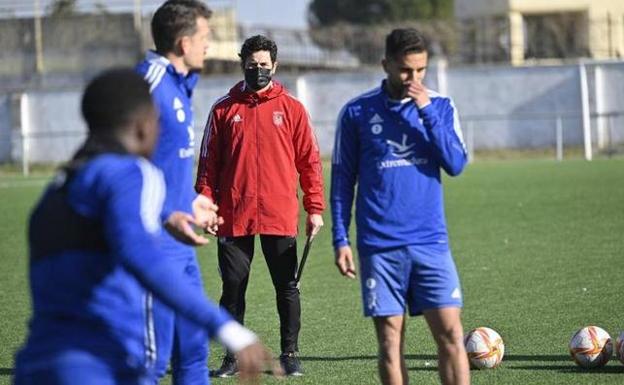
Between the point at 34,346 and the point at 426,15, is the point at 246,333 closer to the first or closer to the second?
the point at 34,346

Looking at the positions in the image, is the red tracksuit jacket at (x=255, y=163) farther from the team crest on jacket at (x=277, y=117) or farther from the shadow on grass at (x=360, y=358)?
the shadow on grass at (x=360, y=358)

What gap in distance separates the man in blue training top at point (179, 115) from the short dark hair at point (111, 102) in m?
1.64

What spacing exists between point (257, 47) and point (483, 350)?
2504 mm

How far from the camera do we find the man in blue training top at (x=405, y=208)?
6547 mm

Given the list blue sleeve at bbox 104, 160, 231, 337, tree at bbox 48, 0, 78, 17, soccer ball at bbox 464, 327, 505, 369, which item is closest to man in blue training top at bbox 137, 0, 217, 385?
blue sleeve at bbox 104, 160, 231, 337

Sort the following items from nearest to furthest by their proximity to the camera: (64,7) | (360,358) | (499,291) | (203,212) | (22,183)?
(203,212)
(360,358)
(499,291)
(22,183)
(64,7)

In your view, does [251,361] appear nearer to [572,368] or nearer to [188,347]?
[188,347]

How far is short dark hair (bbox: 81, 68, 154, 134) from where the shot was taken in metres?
4.33

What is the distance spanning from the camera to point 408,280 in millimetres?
6625

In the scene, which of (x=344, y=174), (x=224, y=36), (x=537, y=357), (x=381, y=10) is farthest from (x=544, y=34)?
(x=344, y=174)

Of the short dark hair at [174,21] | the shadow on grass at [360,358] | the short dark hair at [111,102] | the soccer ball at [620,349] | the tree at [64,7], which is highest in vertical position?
the tree at [64,7]

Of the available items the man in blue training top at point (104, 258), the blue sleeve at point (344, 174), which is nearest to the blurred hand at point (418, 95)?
the blue sleeve at point (344, 174)

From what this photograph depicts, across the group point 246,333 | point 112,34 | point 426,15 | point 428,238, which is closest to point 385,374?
point 428,238

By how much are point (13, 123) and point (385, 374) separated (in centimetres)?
3894
